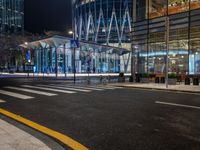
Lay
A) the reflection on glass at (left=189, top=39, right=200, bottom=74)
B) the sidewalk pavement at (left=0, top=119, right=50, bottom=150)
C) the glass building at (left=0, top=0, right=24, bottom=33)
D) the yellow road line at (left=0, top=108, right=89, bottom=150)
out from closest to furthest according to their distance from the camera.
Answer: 1. the sidewalk pavement at (left=0, top=119, right=50, bottom=150)
2. the yellow road line at (left=0, top=108, right=89, bottom=150)
3. the reflection on glass at (left=189, top=39, right=200, bottom=74)
4. the glass building at (left=0, top=0, right=24, bottom=33)

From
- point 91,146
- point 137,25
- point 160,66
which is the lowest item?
point 91,146

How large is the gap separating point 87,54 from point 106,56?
7864 millimetres

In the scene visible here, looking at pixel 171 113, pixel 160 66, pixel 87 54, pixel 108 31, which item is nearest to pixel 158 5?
pixel 160 66

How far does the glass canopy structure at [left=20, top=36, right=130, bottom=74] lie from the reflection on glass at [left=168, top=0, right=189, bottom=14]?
74.8ft

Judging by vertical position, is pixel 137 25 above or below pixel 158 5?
below

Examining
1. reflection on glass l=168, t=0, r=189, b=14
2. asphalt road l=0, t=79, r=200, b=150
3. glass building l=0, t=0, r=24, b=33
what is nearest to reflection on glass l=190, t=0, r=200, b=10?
reflection on glass l=168, t=0, r=189, b=14

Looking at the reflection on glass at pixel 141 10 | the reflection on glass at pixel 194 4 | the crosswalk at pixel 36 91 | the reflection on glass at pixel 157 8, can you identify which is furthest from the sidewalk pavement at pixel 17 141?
the reflection on glass at pixel 141 10

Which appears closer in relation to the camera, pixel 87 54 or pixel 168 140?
pixel 168 140

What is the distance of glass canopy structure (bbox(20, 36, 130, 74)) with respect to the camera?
177 ft

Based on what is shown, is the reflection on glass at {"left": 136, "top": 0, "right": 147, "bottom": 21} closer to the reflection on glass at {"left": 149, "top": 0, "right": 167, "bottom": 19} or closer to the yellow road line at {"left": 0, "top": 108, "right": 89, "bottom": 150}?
the reflection on glass at {"left": 149, "top": 0, "right": 167, "bottom": 19}

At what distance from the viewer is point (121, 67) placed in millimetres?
A: 78938

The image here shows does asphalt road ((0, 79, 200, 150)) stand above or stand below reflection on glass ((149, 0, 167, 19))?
below

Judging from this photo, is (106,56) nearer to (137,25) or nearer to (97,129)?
(137,25)

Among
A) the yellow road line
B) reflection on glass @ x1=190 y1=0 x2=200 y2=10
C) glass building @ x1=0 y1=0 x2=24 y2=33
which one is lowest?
the yellow road line
